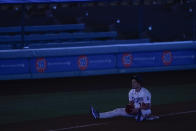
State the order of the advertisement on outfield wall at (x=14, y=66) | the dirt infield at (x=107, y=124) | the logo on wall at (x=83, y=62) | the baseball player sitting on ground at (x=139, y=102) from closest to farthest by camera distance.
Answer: the dirt infield at (x=107, y=124), the baseball player sitting on ground at (x=139, y=102), the advertisement on outfield wall at (x=14, y=66), the logo on wall at (x=83, y=62)

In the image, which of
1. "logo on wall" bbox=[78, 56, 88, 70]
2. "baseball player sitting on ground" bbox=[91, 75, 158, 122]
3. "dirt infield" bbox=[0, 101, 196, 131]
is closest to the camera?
"dirt infield" bbox=[0, 101, 196, 131]

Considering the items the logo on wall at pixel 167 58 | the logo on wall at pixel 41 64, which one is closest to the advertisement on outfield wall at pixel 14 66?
the logo on wall at pixel 41 64

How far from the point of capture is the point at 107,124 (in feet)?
27.4

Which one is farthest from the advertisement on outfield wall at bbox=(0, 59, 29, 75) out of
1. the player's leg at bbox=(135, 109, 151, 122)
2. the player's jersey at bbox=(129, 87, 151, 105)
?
the player's leg at bbox=(135, 109, 151, 122)

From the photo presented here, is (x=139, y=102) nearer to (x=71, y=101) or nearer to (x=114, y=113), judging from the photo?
(x=114, y=113)

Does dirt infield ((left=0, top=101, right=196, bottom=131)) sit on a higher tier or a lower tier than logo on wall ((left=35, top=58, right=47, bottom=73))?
lower

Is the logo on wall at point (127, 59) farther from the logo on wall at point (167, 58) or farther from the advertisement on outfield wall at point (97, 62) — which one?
the logo on wall at point (167, 58)

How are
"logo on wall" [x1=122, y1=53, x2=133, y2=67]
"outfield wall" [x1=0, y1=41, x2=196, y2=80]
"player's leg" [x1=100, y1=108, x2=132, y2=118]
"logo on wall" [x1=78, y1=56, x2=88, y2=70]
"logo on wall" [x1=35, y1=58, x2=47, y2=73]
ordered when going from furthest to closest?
1. "logo on wall" [x1=122, y1=53, x2=133, y2=67]
2. "logo on wall" [x1=78, y1=56, x2=88, y2=70]
3. "logo on wall" [x1=35, y1=58, x2=47, y2=73]
4. "outfield wall" [x1=0, y1=41, x2=196, y2=80]
5. "player's leg" [x1=100, y1=108, x2=132, y2=118]

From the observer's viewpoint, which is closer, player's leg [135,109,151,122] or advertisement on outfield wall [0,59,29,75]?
player's leg [135,109,151,122]

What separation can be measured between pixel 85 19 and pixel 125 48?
19.3 feet

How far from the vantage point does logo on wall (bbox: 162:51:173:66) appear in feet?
52.3

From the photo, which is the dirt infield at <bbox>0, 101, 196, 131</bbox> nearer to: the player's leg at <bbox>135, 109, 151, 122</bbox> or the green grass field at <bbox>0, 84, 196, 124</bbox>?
the player's leg at <bbox>135, 109, 151, 122</bbox>

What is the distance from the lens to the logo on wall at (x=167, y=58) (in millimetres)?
15953

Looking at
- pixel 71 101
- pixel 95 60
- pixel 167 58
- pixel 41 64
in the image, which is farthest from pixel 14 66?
pixel 167 58
